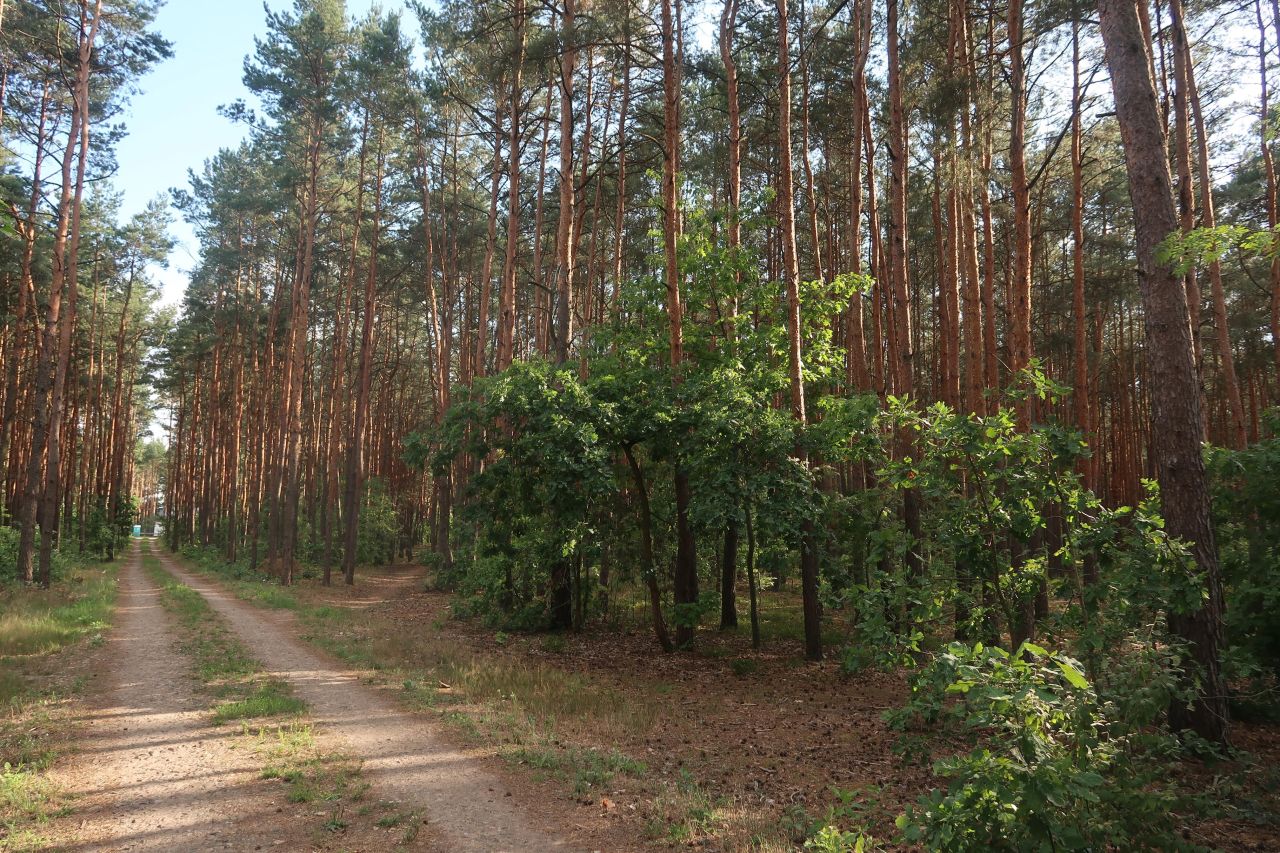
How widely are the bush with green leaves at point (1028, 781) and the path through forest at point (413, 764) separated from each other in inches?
116

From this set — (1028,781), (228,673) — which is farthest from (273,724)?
(1028,781)

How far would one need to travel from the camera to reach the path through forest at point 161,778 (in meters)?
4.99

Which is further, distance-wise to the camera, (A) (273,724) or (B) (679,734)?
(B) (679,734)

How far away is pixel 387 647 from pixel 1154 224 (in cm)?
1301

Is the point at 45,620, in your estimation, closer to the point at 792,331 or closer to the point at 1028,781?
the point at 792,331

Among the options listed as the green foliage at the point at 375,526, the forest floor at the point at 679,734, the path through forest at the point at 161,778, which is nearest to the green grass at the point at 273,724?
the path through forest at the point at 161,778

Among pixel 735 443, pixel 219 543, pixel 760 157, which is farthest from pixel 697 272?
pixel 219 543

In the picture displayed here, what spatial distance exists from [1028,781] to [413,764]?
17.9ft

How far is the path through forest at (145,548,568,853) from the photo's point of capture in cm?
514

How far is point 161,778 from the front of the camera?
6.02 m

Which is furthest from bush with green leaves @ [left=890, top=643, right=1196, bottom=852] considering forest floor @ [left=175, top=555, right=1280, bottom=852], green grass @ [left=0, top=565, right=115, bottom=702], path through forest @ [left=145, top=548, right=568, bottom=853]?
green grass @ [left=0, top=565, right=115, bottom=702]

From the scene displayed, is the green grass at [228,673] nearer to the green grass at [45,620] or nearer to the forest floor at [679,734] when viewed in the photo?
the forest floor at [679,734]

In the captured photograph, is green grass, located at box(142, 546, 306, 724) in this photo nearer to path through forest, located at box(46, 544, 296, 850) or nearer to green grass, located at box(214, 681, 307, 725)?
green grass, located at box(214, 681, 307, 725)

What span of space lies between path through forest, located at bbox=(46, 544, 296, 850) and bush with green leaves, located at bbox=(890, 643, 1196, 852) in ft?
15.5
